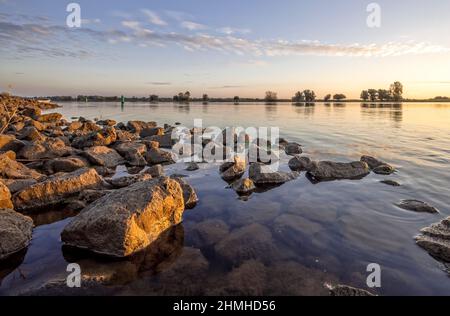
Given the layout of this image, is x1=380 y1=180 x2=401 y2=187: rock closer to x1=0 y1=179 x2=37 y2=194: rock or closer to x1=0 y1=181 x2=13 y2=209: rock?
x1=0 y1=181 x2=13 y2=209: rock

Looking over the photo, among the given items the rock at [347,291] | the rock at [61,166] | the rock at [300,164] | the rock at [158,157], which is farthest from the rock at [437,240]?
the rock at [61,166]

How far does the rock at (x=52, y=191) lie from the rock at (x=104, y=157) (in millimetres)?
3607

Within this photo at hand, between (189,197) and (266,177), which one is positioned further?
(266,177)

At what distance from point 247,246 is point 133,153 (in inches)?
394

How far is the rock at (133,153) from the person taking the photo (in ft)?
46.5

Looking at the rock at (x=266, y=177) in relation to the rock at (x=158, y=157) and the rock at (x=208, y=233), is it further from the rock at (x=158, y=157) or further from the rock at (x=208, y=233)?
the rock at (x=158, y=157)

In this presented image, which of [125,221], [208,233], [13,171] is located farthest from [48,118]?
[208,233]

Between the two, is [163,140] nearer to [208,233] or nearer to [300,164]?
[300,164]

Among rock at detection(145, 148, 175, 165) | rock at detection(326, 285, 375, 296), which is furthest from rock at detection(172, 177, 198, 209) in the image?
rock at detection(145, 148, 175, 165)

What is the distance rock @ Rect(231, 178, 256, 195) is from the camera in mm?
10008

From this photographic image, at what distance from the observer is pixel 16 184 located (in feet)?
30.1

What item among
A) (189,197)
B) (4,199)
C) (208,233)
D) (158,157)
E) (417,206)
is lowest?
(208,233)
